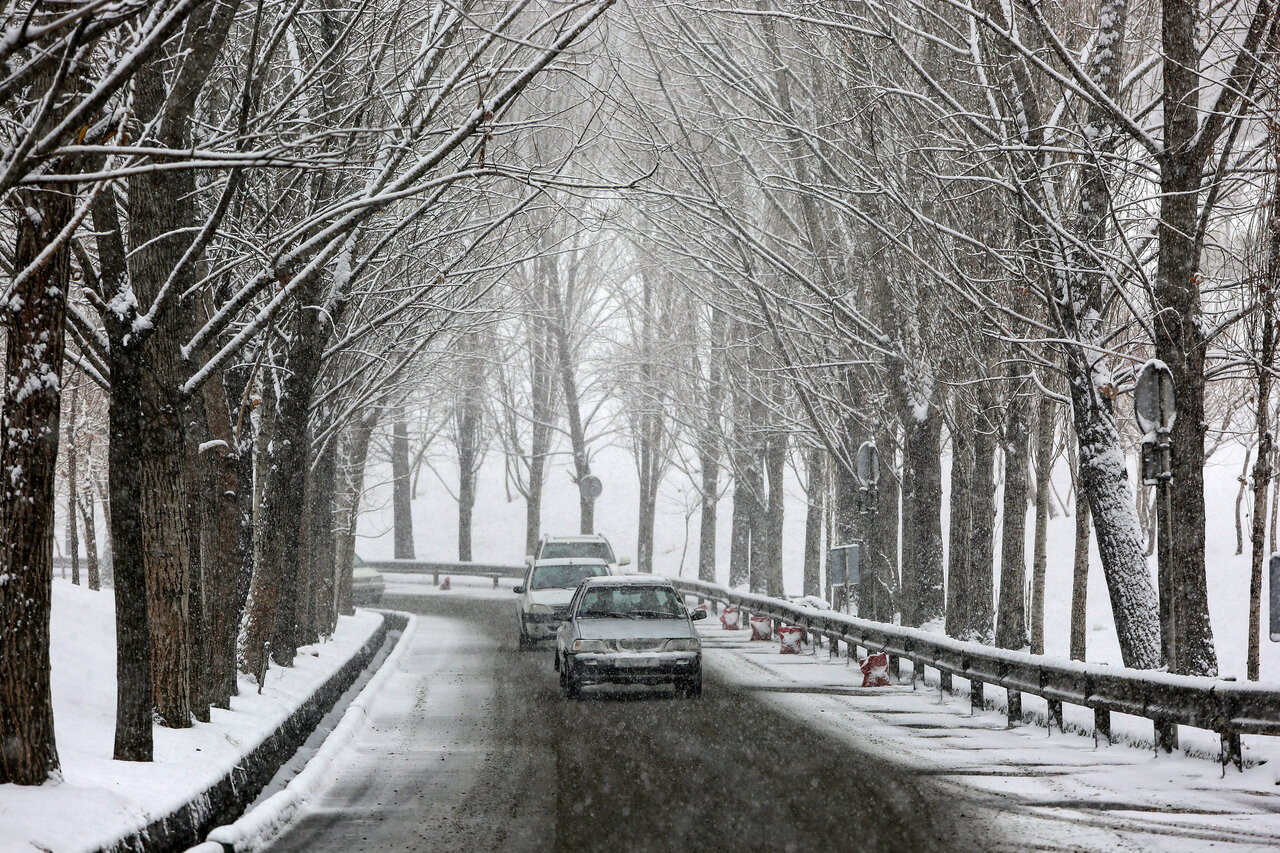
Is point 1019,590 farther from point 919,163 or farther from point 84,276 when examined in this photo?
point 84,276

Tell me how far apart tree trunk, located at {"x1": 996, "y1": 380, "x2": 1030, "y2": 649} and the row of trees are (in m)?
8.40

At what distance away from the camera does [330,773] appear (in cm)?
1169

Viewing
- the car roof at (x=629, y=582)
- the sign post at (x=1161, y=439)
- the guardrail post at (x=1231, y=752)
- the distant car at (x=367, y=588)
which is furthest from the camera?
the distant car at (x=367, y=588)

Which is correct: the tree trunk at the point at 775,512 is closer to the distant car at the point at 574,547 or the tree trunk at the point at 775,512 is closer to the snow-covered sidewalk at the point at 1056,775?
the distant car at the point at 574,547

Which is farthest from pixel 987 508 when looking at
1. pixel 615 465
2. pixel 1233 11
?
pixel 615 465

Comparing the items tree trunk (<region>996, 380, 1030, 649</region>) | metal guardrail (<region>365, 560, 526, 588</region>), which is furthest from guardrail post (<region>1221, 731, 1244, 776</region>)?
metal guardrail (<region>365, 560, 526, 588</region>)

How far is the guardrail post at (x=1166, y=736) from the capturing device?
11.9 m

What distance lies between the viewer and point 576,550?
2928 cm

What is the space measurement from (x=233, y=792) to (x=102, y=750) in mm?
991

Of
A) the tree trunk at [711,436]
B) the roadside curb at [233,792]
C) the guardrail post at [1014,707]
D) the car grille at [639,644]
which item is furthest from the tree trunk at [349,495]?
the guardrail post at [1014,707]

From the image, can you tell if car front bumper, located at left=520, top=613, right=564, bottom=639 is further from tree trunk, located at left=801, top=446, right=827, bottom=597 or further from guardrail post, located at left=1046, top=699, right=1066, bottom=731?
tree trunk, located at left=801, top=446, right=827, bottom=597

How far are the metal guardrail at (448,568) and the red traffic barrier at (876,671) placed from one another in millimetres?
27928

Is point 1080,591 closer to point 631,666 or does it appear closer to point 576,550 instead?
point 631,666

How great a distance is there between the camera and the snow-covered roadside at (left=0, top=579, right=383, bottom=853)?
726 centimetres
